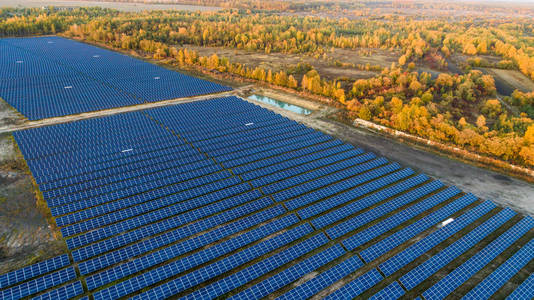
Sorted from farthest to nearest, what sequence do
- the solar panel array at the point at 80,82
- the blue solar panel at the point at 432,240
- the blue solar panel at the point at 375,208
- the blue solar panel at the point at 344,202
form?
the solar panel array at the point at 80,82
the blue solar panel at the point at 344,202
the blue solar panel at the point at 375,208
the blue solar panel at the point at 432,240

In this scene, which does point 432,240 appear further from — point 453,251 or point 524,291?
point 524,291

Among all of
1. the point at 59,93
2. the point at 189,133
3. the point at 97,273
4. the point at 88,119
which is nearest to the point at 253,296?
the point at 97,273

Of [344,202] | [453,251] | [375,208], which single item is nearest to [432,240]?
[453,251]

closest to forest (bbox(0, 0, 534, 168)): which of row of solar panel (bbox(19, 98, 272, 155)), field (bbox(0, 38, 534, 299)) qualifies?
field (bbox(0, 38, 534, 299))

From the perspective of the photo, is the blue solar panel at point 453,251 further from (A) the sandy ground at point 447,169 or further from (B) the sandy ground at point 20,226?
(B) the sandy ground at point 20,226

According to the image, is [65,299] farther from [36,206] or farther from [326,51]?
[326,51]

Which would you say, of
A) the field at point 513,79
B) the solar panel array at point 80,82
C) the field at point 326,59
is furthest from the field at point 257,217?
the field at point 513,79

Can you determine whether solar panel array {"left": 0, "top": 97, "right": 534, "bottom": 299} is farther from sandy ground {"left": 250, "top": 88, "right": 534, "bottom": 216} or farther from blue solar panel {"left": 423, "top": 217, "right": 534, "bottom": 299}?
sandy ground {"left": 250, "top": 88, "right": 534, "bottom": 216}
